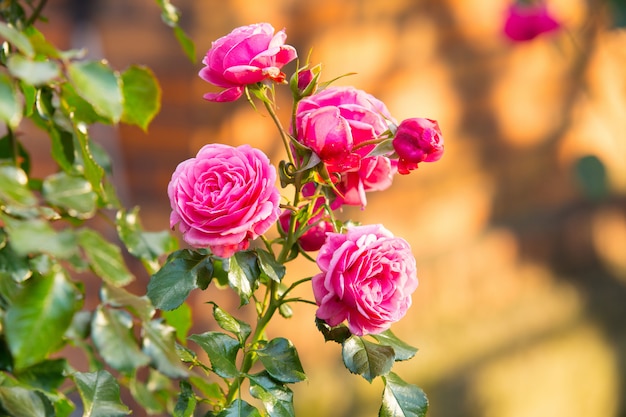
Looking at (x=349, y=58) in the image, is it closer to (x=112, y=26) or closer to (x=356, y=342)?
(x=112, y=26)

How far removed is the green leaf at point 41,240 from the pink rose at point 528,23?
80.6 inches

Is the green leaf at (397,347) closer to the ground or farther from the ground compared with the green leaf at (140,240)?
farther from the ground

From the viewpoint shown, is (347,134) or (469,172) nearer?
(347,134)

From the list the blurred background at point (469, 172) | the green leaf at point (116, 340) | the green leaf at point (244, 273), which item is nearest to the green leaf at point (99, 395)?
the green leaf at point (116, 340)

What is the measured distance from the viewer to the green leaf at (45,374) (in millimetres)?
741

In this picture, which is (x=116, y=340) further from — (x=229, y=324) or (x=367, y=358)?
(x=367, y=358)

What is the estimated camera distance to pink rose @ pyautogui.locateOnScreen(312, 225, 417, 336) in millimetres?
595

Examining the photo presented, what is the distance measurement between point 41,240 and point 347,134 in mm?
221

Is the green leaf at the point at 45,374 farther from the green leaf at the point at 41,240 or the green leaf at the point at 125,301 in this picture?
the green leaf at the point at 41,240

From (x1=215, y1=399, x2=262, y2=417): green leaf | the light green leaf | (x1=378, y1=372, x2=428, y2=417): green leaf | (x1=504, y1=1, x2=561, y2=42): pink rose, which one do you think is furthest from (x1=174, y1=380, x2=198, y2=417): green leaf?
(x1=504, y1=1, x2=561, y2=42): pink rose

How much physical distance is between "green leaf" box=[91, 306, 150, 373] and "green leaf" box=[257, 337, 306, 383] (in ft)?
0.28

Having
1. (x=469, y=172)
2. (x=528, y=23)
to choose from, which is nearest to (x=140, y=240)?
(x=528, y=23)

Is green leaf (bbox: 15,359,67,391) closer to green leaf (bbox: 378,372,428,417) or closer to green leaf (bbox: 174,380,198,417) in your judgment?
green leaf (bbox: 174,380,198,417)

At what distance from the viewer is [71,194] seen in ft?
2.11
